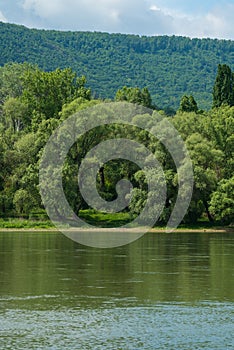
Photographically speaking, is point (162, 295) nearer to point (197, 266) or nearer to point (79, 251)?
point (197, 266)

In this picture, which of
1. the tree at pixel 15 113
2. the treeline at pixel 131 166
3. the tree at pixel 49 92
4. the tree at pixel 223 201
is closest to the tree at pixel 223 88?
the treeline at pixel 131 166

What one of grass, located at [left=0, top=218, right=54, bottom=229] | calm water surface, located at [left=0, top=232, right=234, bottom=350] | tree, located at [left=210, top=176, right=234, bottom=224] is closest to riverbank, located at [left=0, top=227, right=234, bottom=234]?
grass, located at [left=0, top=218, right=54, bottom=229]

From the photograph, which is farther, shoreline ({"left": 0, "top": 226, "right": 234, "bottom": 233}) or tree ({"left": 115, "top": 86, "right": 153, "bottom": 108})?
tree ({"left": 115, "top": 86, "right": 153, "bottom": 108})

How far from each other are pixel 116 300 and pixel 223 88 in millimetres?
89677

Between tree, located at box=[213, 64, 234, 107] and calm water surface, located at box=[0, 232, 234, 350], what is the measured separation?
67.1m

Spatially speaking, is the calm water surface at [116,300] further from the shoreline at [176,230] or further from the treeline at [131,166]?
the treeline at [131,166]

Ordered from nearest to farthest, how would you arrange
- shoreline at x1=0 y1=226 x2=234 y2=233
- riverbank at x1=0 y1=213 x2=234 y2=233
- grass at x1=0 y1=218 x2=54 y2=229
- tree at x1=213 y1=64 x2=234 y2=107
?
shoreline at x1=0 y1=226 x2=234 y2=233
riverbank at x1=0 y1=213 x2=234 y2=233
grass at x1=0 y1=218 x2=54 y2=229
tree at x1=213 y1=64 x2=234 y2=107

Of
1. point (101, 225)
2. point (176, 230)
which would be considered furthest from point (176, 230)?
point (101, 225)

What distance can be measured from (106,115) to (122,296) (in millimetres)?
59013

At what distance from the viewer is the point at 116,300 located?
29719 millimetres

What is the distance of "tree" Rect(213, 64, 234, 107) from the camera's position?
4550 inches

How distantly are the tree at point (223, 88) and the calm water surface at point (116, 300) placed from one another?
2642 inches

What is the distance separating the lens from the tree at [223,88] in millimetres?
115562

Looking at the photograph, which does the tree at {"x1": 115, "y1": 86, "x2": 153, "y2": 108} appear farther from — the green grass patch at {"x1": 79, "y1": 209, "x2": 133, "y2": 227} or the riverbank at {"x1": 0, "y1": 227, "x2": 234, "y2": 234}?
the riverbank at {"x1": 0, "y1": 227, "x2": 234, "y2": 234}
